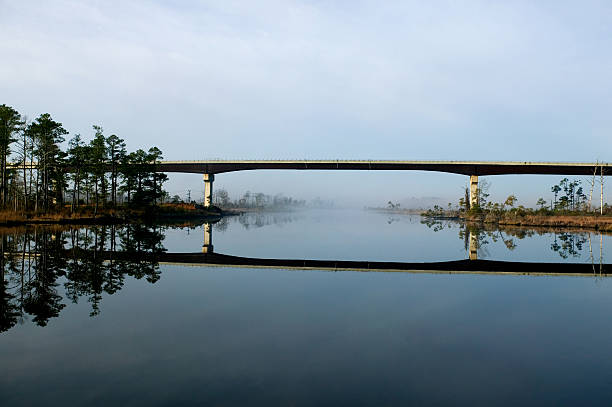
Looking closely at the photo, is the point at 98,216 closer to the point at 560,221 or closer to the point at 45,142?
the point at 45,142

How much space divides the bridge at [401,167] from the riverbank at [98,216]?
58.1 feet

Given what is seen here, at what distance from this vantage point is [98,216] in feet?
151

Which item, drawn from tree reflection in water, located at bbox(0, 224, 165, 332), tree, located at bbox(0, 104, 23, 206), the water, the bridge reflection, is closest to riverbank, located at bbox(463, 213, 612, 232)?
the bridge reflection

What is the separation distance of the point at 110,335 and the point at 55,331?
50.4 inches

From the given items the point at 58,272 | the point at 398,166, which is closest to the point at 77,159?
the point at 58,272

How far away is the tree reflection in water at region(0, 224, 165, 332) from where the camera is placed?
29.8 ft

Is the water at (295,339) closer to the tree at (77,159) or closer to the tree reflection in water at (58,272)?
the tree reflection in water at (58,272)

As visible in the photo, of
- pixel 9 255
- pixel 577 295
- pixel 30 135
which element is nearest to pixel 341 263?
pixel 577 295

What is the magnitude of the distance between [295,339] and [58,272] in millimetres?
10955

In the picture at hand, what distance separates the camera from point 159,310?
363 inches

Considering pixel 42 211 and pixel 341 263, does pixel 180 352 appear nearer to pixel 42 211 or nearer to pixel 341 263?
pixel 341 263

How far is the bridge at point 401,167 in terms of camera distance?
78125 millimetres

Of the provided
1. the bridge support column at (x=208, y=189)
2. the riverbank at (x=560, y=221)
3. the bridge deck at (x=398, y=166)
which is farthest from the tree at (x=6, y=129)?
the riverbank at (x=560, y=221)

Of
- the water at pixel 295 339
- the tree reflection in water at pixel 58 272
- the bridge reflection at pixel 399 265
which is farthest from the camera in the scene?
the bridge reflection at pixel 399 265
